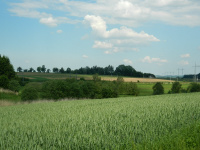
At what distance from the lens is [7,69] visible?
205 feet

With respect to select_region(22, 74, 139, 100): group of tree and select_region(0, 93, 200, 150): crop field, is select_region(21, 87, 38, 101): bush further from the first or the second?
select_region(0, 93, 200, 150): crop field

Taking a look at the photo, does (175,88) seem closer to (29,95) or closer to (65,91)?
(65,91)

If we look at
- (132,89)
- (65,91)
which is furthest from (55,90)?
(132,89)

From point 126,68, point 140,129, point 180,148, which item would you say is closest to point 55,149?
point 140,129

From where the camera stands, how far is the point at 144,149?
662 cm

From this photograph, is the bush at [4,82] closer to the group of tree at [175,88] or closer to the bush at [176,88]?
the group of tree at [175,88]

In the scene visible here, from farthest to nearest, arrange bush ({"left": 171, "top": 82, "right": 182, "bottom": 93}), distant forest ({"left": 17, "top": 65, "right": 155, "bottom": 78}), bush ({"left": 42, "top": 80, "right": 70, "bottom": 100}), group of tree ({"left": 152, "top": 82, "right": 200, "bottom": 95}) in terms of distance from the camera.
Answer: distant forest ({"left": 17, "top": 65, "right": 155, "bottom": 78}) < bush ({"left": 171, "top": 82, "right": 182, "bottom": 93}) < group of tree ({"left": 152, "top": 82, "right": 200, "bottom": 95}) < bush ({"left": 42, "top": 80, "right": 70, "bottom": 100})

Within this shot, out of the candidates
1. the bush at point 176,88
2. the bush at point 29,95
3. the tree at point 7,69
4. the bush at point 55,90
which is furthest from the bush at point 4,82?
the bush at point 176,88

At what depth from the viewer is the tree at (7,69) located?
6166cm

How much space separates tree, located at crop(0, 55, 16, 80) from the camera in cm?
6166

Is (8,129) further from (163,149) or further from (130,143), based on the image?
(163,149)

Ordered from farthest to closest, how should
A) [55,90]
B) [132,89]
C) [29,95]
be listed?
1. [132,89]
2. [55,90]
3. [29,95]

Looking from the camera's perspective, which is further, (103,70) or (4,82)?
(103,70)

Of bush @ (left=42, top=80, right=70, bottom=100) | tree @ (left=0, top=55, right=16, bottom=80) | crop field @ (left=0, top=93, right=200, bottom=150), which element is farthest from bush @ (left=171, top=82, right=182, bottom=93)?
crop field @ (left=0, top=93, right=200, bottom=150)
